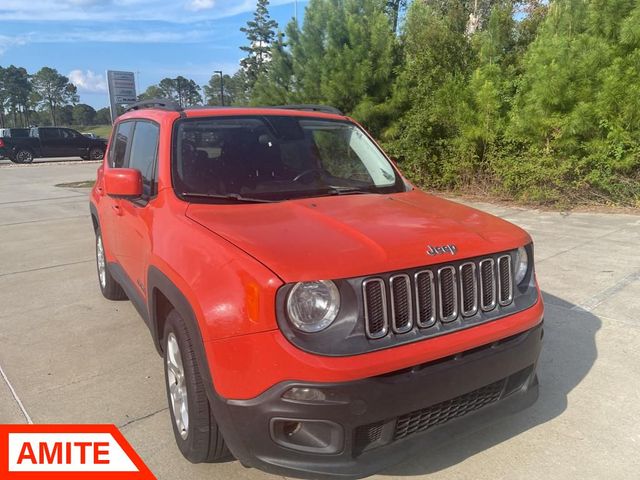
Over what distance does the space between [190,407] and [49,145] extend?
30268 millimetres

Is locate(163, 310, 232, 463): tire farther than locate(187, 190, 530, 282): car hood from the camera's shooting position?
Yes

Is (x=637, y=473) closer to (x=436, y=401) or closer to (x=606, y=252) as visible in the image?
(x=436, y=401)

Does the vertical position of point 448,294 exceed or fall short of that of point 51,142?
it falls short

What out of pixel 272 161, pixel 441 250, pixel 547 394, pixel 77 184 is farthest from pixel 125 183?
pixel 77 184

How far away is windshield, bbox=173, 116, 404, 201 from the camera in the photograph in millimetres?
3096

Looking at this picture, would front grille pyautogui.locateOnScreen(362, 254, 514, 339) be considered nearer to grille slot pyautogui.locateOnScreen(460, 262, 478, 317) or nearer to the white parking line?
grille slot pyautogui.locateOnScreen(460, 262, 478, 317)

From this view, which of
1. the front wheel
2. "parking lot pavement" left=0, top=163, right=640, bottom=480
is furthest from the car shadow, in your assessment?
the front wheel

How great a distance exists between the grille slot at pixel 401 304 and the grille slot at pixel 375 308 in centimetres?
4

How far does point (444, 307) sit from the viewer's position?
232 cm

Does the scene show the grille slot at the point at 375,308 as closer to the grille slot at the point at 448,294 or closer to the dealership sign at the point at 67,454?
the grille slot at the point at 448,294

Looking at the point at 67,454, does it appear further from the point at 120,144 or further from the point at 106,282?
the point at 120,144

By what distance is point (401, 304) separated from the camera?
2.20m

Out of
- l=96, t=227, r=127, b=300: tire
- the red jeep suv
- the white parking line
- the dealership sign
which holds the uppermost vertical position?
the red jeep suv

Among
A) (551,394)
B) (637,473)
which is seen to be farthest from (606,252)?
(637,473)
